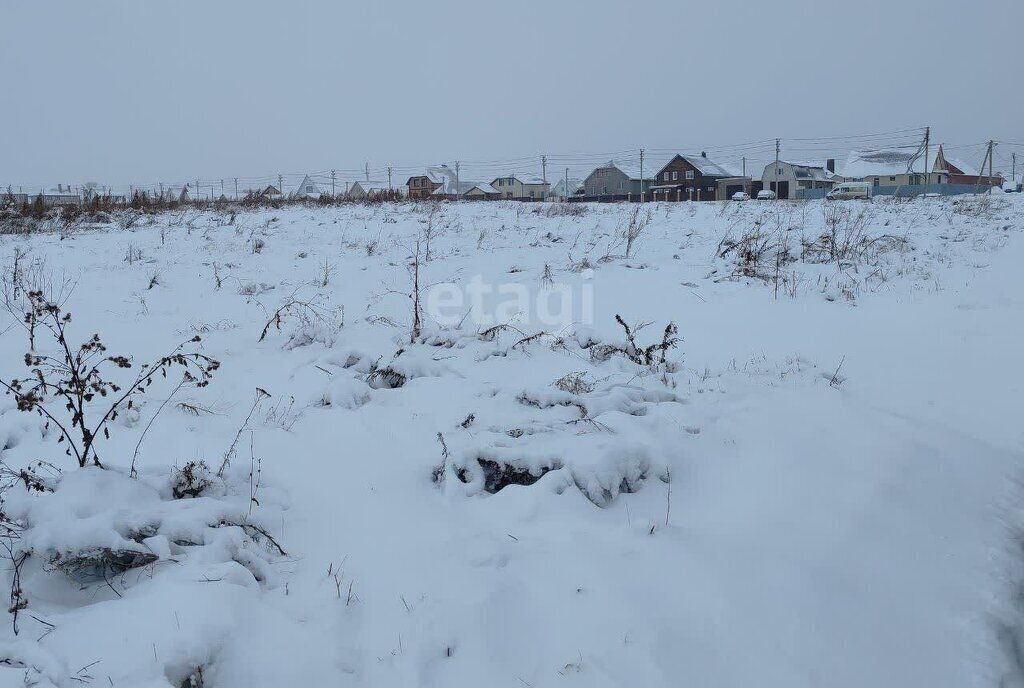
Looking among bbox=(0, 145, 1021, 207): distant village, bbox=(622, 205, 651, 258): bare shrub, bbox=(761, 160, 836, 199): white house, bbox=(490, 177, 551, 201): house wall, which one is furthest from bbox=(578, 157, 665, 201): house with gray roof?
bbox=(622, 205, 651, 258): bare shrub

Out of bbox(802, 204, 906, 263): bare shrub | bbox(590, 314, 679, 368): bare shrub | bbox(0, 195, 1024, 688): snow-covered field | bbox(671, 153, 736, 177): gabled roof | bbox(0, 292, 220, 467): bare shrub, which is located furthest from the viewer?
bbox(671, 153, 736, 177): gabled roof

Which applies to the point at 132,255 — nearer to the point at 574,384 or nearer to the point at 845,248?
the point at 574,384

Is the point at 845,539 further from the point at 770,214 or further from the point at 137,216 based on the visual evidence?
the point at 137,216

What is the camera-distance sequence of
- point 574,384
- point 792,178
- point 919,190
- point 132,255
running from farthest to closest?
point 792,178
point 919,190
point 132,255
point 574,384

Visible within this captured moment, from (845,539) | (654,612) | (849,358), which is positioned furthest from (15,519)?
(849,358)

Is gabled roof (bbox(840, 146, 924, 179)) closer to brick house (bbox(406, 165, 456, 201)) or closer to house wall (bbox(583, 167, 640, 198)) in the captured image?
house wall (bbox(583, 167, 640, 198))

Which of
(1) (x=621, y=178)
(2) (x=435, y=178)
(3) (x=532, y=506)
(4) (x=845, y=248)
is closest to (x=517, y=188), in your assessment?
(2) (x=435, y=178)

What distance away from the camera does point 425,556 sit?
2514mm

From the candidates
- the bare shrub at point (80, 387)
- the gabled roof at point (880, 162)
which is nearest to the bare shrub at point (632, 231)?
the bare shrub at point (80, 387)

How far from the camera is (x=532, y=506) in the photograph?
2811mm

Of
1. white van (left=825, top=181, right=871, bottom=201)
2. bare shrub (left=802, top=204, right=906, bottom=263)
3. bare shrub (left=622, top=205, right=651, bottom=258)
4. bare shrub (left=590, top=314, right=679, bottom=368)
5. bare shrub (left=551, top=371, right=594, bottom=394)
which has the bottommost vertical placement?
bare shrub (left=551, top=371, right=594, bottom=394)

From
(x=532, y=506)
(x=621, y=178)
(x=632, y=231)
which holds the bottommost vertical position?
(x=532, y=506)

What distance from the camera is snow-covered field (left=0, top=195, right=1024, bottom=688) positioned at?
2008mm

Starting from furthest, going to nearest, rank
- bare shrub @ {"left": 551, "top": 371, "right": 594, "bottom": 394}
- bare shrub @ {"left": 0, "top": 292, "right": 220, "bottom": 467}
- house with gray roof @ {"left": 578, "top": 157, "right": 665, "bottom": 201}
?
1. house with gray roof @ {"left": 578, "top": 157, "right": 665, "bottom": 201}
2. bare shrub @ {"left": 551, "top": 371, "right": 594, "bottom": 394}
3. bare shrub @ {"left": 0, "top": 292, "right": 220, "bottom": 467}
